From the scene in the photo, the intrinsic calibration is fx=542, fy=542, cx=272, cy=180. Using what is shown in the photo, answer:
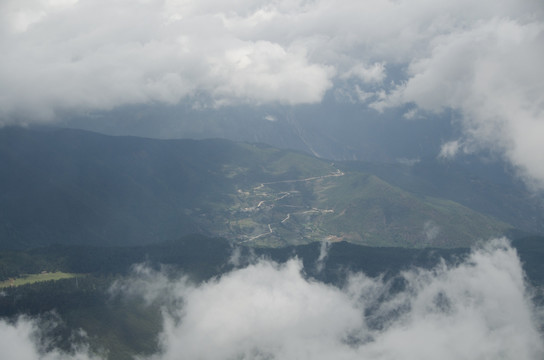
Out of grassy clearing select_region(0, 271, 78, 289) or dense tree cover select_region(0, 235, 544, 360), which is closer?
dense tree cover select_region(0, 235, 544, 360)

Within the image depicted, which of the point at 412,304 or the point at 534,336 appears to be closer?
the point at 534,336

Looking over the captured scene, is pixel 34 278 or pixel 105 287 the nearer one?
pixel 105 287

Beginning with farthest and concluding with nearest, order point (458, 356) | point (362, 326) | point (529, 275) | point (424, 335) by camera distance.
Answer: point (529, 275)
point (362, 326)
point (424, 335)
point (458, 356)

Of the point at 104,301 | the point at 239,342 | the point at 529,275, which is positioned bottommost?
the point at 239,342

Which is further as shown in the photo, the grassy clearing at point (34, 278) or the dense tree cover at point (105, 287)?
the grassy clearing at point (34, 278)

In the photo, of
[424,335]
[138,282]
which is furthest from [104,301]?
[424,335]

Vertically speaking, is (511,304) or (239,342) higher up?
(511,304)

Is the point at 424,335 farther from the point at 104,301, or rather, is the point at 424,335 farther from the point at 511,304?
the point at 104,301

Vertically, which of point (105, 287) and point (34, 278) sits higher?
point (34, 278)
